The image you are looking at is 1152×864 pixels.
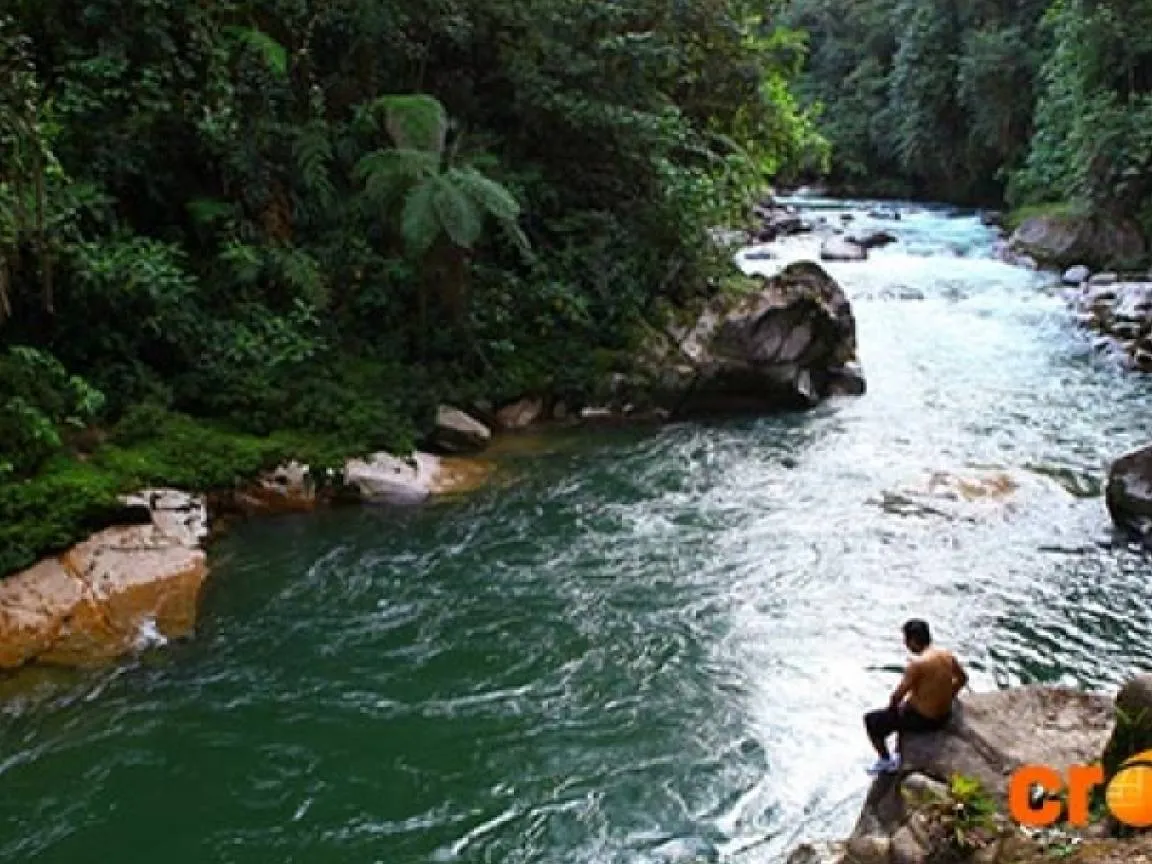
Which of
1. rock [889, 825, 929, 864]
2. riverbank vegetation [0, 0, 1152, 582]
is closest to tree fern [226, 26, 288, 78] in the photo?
riverbank vegetation [0, 0, 1152, 582]

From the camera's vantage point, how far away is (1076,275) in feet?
82.2

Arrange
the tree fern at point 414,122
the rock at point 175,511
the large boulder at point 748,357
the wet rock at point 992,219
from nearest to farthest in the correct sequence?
the rock at point 175,511 < the tree fern at point 414,122 < the large boulder at point 748,357 < the wet rock at point 992,219

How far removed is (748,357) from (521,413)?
3213 mm

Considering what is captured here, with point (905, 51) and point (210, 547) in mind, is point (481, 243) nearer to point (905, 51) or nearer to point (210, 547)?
point (210, 547)

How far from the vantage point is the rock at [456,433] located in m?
12.9

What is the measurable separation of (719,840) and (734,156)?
1280cm

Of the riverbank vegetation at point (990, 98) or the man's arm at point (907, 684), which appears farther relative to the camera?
the riverbank vegetation at point (990, 98)

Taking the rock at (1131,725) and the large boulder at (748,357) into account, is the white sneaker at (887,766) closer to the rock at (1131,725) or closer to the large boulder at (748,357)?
the rock at (1131,725)

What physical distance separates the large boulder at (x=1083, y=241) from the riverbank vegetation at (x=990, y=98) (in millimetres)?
342

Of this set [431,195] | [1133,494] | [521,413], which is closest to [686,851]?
[1133,494]

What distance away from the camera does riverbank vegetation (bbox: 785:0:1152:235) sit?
82.3 feet

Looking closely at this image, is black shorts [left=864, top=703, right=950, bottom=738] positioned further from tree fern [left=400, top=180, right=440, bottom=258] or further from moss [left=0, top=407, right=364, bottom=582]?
tree fern [left=400, top=180, right=440, bottom=258]

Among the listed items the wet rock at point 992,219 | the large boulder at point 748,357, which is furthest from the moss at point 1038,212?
the large boulder at point 748,357

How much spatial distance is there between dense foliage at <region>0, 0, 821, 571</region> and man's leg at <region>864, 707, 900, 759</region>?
6.20 meters
